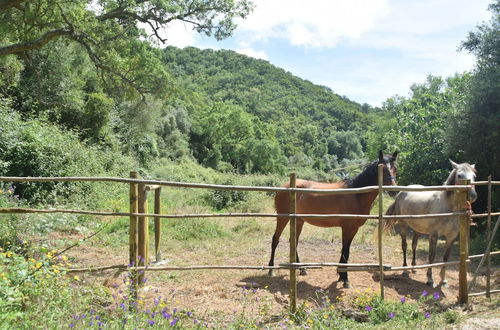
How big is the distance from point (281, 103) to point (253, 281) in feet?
267

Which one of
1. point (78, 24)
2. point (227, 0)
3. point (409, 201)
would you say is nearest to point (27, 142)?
point (78, 24)

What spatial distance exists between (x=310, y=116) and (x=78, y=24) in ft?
260

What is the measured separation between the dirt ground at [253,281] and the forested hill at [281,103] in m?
53.2

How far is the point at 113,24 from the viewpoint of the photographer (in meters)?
10.0

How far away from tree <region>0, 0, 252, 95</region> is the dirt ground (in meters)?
4.78

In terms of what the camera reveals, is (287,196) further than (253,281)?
Yes

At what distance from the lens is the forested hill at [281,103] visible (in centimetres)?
7325

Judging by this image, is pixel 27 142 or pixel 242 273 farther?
pixel 27 142

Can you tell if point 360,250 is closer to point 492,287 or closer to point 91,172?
point 492,287

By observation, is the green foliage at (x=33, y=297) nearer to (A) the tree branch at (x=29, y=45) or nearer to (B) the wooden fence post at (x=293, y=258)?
(B) the wooden fence post at (x=293, y=258)

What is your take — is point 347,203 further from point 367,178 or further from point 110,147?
point 110,147

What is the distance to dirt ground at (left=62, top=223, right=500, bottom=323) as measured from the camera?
4.83m

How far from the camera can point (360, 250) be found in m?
8.70

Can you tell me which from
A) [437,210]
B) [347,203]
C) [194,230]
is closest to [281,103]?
[194,230]
